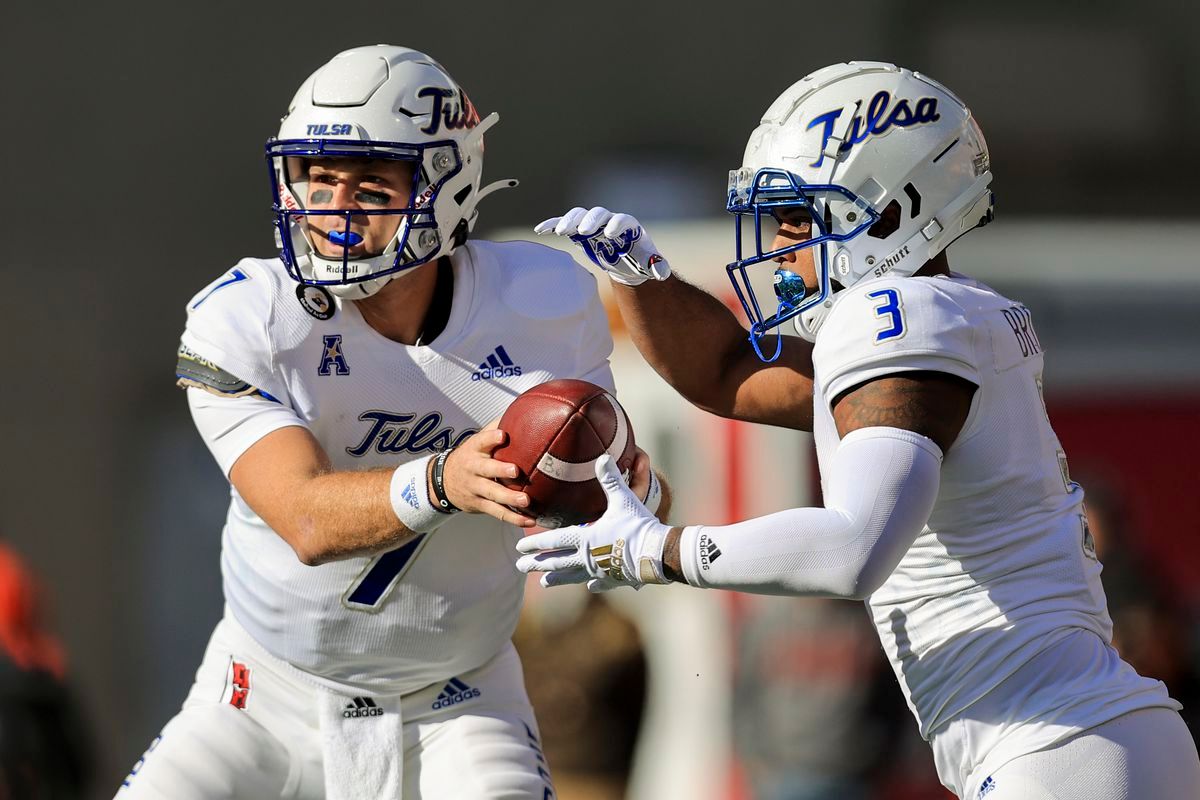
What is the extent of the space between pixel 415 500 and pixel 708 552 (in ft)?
2.29

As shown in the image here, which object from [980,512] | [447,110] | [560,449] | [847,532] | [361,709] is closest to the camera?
[847,532]

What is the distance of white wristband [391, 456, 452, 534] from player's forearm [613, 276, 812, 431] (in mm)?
804

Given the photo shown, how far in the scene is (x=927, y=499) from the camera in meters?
2.67

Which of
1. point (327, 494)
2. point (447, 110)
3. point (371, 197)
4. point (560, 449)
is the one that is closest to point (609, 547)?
point (560, 449)

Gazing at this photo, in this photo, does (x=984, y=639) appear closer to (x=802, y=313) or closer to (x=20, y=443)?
Result: (x=802, y=313)

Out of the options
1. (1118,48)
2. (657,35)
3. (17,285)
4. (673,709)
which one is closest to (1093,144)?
(1118,48)

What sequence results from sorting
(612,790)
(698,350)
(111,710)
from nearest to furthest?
(698,350) → (612,790) → (111,710)

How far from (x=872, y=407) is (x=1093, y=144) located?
7.93m

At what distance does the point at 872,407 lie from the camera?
2.71 meters

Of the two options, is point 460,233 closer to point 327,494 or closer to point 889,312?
point 327,494

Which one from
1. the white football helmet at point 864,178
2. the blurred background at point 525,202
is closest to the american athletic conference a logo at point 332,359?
the white football helmet at point 864,178

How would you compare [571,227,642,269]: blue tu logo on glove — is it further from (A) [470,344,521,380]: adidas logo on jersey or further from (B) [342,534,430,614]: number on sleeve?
(B) [342,534,430,614]: number on sleeve

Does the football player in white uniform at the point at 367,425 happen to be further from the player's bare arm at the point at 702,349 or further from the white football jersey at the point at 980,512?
the white football jersey at the point at 980,512

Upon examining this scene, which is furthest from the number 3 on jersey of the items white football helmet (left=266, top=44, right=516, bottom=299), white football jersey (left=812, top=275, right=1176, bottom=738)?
white football helmet (left=266, top=44, right=516, bottom=299)
